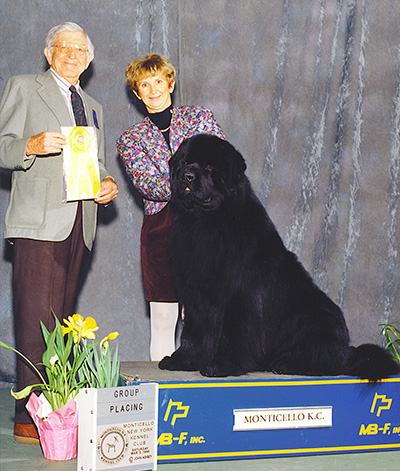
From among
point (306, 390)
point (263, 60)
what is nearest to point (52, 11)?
point (263, 60)

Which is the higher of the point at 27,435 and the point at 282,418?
the point at 282,418

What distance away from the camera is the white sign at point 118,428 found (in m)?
2.05

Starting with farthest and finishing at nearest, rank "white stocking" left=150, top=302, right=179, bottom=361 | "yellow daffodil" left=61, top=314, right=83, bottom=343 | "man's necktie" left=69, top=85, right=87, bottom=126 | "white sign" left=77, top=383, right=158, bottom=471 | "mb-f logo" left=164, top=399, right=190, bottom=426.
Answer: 1. "white stocking" left=150, top=302, right=179, bottom=361
2. "man's necktie" left=69, top=85, right=87, bottom=126
3. "yellow daffodil" left=61, top=314, right=83, bottom=343
4. "mb-f logo" left=164, top=399, right=190, bottom=426
5. "white sign" left=77, top=383, right=158, bottom=471

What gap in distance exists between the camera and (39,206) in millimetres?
2635

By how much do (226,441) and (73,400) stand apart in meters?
0.60

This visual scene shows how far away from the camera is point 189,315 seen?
262 cm

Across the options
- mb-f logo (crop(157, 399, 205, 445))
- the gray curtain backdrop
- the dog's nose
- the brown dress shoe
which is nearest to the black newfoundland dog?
the dog's nose

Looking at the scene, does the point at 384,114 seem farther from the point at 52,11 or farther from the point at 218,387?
the point at 218,387

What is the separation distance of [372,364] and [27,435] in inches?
57.1

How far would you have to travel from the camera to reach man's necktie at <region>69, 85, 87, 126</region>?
2.75 meters

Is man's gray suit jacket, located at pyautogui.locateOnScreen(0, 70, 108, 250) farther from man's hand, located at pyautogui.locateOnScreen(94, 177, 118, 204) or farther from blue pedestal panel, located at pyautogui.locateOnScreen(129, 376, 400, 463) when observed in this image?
blue pedestal panel, located at pyautogui.locateOnScreen(129, 376, 400, 463)

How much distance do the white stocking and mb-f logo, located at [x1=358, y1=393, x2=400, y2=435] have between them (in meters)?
1.04

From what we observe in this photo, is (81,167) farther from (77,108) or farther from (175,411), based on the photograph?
(175,411)

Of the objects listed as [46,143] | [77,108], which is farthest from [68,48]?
[46,143]
